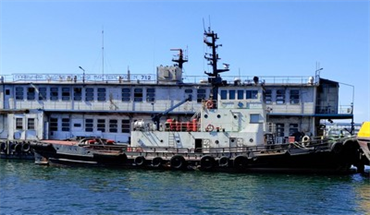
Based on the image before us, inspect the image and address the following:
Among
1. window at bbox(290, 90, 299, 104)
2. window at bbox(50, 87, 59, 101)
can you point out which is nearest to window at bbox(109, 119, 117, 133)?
window at bbox(50, 87, 59, 101)

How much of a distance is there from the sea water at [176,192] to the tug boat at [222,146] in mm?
870

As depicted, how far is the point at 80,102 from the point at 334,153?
20.0m

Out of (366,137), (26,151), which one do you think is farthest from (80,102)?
(366,137)

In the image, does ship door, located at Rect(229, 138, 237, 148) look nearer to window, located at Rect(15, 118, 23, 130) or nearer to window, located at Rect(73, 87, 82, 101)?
window, located at Rect(73, 87, 82, 101)

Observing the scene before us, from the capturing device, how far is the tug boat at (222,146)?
25.0 meters

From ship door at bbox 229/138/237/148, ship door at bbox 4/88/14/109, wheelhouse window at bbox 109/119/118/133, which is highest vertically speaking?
ship door at bbox 4/88/14/109

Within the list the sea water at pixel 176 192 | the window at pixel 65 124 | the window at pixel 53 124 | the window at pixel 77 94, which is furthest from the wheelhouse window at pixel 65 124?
the sea water at pixel 176 192

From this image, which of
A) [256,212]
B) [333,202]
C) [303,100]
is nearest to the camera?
[256,212]

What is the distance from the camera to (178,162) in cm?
2592

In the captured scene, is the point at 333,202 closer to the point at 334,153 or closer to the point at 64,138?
the point at 334,153

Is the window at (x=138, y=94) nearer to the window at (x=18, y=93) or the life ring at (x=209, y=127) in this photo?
the life ring at (x=209, y=127)

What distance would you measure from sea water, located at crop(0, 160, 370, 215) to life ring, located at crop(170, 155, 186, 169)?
0.60m

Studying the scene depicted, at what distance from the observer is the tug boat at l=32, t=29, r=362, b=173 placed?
81.9ft

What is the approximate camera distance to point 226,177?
23.8m
